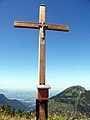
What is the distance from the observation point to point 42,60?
6.51m

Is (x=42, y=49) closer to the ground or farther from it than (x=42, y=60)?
farther from it

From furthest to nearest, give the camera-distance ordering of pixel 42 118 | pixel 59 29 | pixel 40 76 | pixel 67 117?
pixel 59 29 < pixel 67 117 < pixel 40 76 < pixel 42 118

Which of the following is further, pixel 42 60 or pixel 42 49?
pixel 42 49

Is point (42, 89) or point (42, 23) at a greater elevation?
point (42, 23)

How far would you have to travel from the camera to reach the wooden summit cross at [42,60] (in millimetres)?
5941

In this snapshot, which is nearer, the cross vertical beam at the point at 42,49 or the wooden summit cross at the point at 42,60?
the wooden summit cross at the point at 42,60

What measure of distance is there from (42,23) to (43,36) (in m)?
0.55

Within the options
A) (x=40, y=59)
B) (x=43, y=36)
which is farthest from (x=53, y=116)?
(x=43, y=36)

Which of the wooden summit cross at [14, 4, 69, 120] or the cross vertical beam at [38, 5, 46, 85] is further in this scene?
the cross vertical beam at [38, 5, 46, 85]

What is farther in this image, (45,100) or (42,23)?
(42,23)

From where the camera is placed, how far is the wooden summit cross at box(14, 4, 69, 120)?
5941mm

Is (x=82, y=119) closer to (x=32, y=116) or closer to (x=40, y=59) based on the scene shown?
(x=32, y=116)

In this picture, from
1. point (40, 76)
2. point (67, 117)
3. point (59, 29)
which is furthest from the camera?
point (59, 29)

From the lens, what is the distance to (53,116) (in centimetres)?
704
